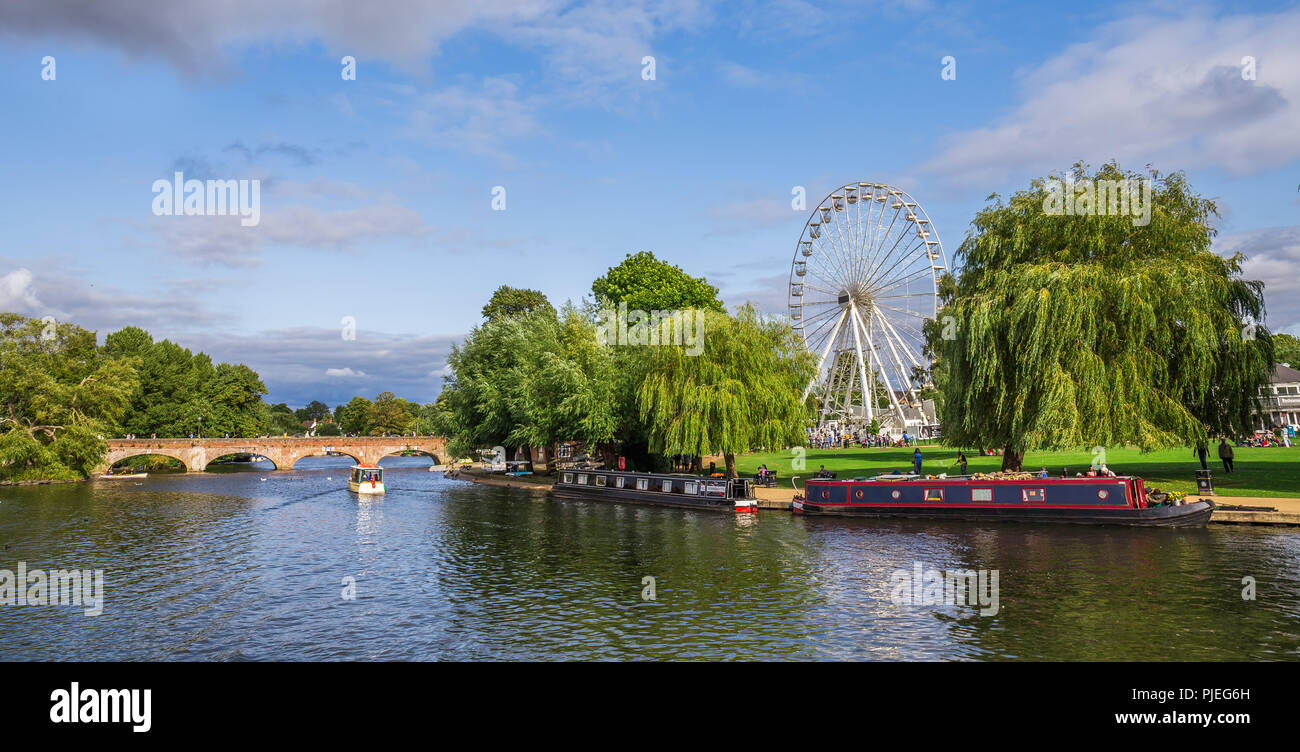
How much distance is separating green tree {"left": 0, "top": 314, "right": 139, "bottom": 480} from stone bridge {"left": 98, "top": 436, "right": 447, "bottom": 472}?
10424 mm

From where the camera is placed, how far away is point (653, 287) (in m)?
71.9

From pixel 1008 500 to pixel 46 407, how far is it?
258ft

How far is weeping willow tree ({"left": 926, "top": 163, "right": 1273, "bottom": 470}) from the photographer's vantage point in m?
31.2

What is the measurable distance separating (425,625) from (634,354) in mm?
34533

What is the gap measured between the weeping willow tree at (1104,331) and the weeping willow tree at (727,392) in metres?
11.0

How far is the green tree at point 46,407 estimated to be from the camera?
69438 mm

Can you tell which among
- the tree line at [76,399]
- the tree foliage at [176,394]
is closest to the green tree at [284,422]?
the tree foliage at [176,394]

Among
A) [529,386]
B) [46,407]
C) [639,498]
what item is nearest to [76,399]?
[46,407]

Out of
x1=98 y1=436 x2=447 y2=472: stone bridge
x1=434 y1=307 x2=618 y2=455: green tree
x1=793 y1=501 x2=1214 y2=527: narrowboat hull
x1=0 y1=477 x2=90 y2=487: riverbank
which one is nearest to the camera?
x1=793 y1=501 x2=1214 y2=527: narrowboat hull

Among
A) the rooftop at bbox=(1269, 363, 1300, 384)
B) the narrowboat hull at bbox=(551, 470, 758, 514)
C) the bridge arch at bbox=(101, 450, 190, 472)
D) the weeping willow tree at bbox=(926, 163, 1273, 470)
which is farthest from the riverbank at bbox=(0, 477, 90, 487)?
the rooftop at bbox=(1269, 363, 1300, 384)

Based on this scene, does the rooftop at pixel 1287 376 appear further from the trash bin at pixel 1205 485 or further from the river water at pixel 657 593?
the river water at pixel 657 593

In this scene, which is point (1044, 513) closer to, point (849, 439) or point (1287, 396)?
point (849, 439)

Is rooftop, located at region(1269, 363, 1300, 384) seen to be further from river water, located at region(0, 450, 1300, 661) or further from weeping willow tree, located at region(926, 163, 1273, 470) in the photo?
river water, located at region(0, 450, 1300, 661)
